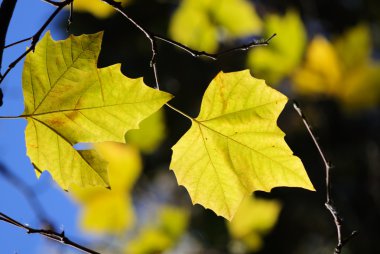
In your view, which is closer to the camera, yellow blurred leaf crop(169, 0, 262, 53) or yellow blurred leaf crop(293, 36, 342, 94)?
yellow blurred leaf crop(169, 0, 262, 53)

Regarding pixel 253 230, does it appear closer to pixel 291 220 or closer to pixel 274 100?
pixel 291 220

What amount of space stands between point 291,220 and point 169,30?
80.2 inches

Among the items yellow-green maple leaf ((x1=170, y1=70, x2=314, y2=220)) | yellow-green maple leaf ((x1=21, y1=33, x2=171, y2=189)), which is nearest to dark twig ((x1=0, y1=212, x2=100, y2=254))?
yellow-green maple leaf ((x1=21, y1=33, x2=171, y2=189))

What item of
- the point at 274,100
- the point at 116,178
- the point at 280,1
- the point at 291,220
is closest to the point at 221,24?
the point at 116,178

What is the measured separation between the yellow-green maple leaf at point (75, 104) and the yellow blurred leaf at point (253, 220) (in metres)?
2.25

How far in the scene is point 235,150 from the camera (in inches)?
25.0

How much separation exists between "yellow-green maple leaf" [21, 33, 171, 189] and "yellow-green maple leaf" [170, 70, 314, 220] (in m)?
0.10

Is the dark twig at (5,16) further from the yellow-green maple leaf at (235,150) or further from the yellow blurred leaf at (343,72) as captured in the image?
the yellow blurred leaf at (343,72)

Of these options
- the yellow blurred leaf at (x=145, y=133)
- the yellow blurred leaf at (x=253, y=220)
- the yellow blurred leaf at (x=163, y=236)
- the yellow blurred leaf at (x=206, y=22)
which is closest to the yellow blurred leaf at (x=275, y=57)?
the yellow blurred leaf at (x=206, y=22)

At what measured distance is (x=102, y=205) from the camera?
2736 millimetres

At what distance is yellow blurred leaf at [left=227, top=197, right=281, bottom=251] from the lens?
2801 mm

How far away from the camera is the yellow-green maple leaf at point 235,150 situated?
614 mm

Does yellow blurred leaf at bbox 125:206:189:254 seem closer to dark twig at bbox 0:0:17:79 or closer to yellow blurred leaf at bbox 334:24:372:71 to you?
yellow blurred leaf at bbox 334:24:372:71

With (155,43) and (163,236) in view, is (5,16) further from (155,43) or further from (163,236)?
(163,236)
